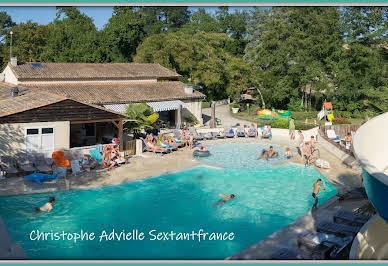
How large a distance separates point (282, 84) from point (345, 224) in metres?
34.4

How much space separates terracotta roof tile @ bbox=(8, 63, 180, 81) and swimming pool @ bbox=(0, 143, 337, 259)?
65.9 feet

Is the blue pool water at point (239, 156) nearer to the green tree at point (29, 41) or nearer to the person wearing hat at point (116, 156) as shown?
the person wearing hat at point (116, 156)

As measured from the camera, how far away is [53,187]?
18812 mm

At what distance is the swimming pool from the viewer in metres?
13.2

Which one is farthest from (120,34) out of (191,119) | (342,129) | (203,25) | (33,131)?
(33,131)

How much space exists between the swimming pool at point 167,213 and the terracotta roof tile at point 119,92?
475 inches

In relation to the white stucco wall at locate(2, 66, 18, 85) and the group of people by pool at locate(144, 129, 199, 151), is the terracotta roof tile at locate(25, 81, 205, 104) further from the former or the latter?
the group of people by pool at locate(144, 129, 199, 151)

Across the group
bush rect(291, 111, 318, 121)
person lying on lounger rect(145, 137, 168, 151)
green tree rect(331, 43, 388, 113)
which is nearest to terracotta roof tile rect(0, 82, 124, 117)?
person lying on lounger rect(145, 137, 168, 151)

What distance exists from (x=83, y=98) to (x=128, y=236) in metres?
18.3

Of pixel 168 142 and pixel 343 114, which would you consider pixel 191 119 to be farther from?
pixel 343 114

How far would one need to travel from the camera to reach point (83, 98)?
30297mm

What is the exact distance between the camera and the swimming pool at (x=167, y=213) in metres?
13.2

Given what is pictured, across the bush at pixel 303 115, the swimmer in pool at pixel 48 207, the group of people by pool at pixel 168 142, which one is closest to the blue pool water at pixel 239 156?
the group of people by pool at pixel 168 142

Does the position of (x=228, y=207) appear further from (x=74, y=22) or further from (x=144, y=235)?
(x=74, y=22)
